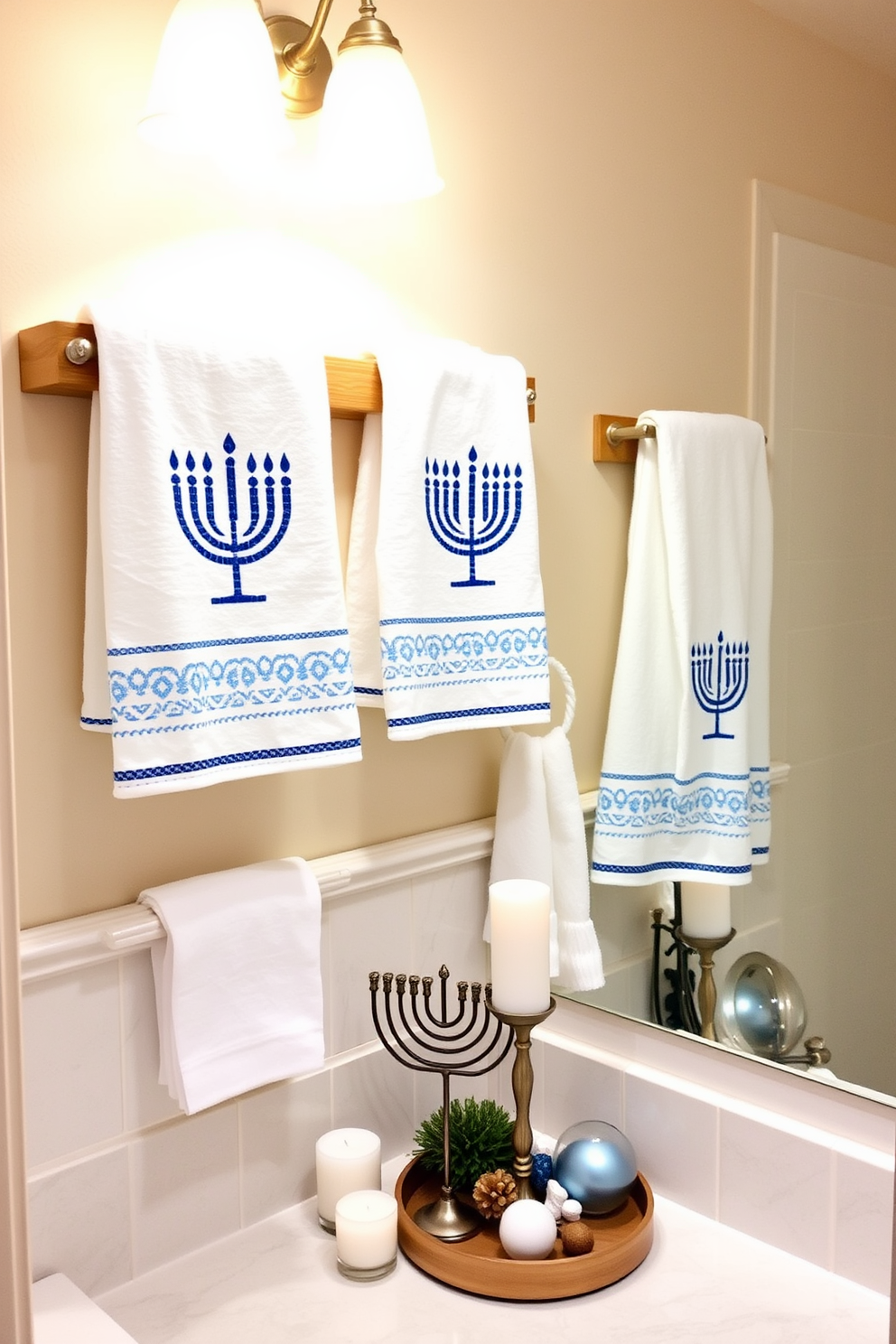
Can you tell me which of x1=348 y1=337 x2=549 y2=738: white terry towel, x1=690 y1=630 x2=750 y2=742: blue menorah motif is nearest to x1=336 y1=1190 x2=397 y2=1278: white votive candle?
x1=348 y1=337 x2=549 y2=738: white terry towel

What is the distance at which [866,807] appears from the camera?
40.7 inches

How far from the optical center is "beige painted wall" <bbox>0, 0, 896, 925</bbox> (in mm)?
985

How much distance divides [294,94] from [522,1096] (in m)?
0.99

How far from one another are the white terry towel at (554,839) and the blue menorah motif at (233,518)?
0.40 metres

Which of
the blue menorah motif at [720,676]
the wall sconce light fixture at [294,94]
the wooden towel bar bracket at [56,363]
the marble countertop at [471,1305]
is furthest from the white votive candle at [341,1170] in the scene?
the wall sconce light fixture at [294,94]

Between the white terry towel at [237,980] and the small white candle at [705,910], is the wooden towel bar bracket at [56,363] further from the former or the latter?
the small white candle at [705,910]

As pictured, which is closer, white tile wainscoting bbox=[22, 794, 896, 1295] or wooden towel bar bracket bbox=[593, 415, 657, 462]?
white tile wainscoting bbox=[22, 794, 896, 1295]

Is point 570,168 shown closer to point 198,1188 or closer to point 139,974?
point 139,974

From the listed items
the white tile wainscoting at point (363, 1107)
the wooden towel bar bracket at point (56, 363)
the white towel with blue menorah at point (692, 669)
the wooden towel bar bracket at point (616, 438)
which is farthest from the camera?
the wooden towel bar bracket at point (616, 438)

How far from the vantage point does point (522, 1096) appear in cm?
119

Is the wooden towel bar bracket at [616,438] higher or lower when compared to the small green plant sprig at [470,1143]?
higher

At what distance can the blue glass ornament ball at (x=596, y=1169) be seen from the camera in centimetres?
116

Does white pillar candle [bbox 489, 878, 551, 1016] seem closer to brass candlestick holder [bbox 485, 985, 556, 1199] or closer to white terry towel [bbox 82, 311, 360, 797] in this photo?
brass candlestick holder [bbox 485, 985, 556, 1199]

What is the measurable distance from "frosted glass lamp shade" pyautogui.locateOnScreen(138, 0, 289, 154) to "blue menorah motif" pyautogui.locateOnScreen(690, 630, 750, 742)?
0.64 metres
